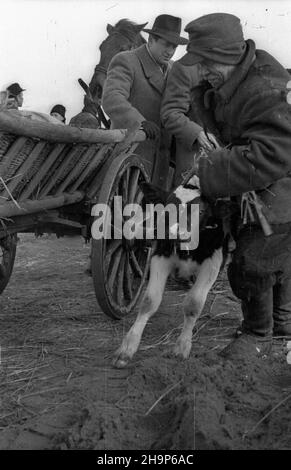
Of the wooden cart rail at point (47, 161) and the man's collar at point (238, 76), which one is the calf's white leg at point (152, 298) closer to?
the wooden cart rail at point (47, 161)

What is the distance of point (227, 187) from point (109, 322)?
5.32ft

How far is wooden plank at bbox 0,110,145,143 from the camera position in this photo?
110 inches

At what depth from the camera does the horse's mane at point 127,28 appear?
275 inches

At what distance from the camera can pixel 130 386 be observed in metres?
2.88

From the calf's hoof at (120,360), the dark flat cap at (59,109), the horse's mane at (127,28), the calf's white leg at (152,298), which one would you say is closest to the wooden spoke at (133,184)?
the calf's white leg at (152,298)

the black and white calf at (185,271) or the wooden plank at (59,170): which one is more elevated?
the wooden plank at (59,170)

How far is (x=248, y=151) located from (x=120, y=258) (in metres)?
1.54

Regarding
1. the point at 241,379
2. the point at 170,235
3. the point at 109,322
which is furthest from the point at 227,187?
the point at 109,322

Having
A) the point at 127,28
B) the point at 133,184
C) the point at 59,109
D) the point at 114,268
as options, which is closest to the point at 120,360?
the point at 114,268

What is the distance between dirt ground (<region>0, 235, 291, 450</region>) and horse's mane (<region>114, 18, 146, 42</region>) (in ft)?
12.0

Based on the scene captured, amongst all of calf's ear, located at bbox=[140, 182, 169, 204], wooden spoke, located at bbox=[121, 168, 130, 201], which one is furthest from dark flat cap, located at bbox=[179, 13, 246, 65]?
wooden spoke, located at bbox=[121, 168, 130, 201]

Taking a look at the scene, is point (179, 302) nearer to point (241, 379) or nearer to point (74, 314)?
point (74, 314)

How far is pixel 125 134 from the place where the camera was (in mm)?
4098

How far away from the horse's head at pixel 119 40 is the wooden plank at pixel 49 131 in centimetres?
346
